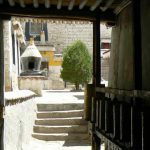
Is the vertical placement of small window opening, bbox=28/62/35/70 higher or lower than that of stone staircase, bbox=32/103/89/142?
higher

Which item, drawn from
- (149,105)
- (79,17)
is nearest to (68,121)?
(79,17)

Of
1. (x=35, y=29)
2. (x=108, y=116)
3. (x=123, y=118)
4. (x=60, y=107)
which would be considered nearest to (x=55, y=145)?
(x=60, y=107)

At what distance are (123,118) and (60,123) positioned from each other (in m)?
9.86

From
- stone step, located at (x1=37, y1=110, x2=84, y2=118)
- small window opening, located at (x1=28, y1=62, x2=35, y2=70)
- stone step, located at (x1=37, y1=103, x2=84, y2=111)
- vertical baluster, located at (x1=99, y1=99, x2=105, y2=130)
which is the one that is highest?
small window opening, located at (x1=28, y1=62, x2=35, y2=70)

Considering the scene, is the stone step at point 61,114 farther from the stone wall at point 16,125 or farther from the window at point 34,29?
the window at point 34,29

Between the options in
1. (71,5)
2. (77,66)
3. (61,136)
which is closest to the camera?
(71,5)

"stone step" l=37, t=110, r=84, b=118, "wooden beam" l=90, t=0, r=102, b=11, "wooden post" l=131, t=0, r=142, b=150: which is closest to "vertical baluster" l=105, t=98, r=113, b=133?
"wooden post" l=131, t=0, r=142, b=150

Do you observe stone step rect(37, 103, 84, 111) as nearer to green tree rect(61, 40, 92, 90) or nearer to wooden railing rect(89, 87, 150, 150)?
wooden railing rect(89, 87, 150, 150)

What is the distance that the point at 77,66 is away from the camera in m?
28.5

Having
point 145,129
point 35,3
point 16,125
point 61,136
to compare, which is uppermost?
point 35,3

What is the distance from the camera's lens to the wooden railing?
4258 mm

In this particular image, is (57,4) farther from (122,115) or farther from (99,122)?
(122,115)

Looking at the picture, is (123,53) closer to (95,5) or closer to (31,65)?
(95,5)

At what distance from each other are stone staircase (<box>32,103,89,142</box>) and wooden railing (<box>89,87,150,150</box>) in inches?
285
